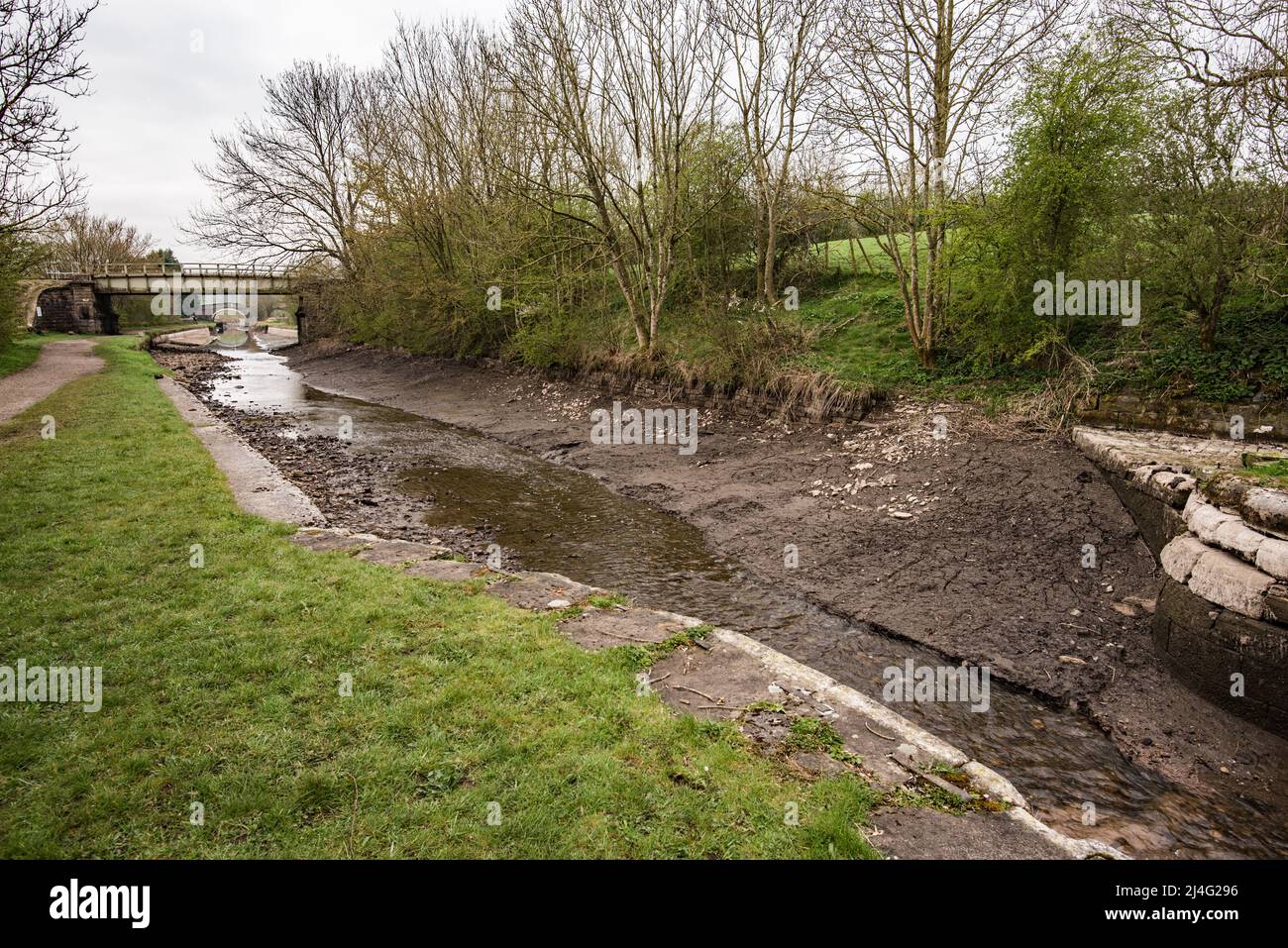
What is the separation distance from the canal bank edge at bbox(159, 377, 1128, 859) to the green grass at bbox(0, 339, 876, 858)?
466 mm

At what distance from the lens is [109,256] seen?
54281mm

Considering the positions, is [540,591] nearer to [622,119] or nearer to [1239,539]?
[1239,539]

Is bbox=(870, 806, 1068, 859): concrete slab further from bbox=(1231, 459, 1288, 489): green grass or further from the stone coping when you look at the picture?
bbox=(1231, 459, 1288, 489): green grass

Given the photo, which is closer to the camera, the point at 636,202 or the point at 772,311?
the point at 772,311

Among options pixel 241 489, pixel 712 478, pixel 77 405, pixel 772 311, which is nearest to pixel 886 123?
pixel 772 311

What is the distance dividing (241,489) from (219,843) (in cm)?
817

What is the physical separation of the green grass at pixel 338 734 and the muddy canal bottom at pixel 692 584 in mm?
1904

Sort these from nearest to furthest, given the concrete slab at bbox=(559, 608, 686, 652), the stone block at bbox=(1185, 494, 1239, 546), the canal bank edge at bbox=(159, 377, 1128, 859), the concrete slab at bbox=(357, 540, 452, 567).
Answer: the canal bank edge at bbox=(159, 377, 1128, 859) < the stone block at bbox=(1185, 494, 1239, 546) < the concrete slab at bbox=(559, 608, 686, 652) < the concrete slab at bbox=(357, 540, 452, 567)

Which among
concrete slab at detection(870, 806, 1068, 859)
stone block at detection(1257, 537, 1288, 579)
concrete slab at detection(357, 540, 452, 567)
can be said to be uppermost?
stone block at detection(1257, 537, 1288, 579)

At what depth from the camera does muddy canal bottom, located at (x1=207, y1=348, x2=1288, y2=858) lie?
4.18 meters

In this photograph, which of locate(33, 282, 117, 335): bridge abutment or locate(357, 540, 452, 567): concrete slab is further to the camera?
locate(33, 282, 117, 335): bridge abutment

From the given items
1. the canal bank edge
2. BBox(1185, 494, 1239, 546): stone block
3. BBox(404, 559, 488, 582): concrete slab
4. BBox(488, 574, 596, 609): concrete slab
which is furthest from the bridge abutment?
BBox(1185, 494, 1239, 546): stone block

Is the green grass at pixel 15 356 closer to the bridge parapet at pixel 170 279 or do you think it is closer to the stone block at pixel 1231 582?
the bridge parapet at pixel 170 279

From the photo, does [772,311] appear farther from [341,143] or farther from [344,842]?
[341,143]
